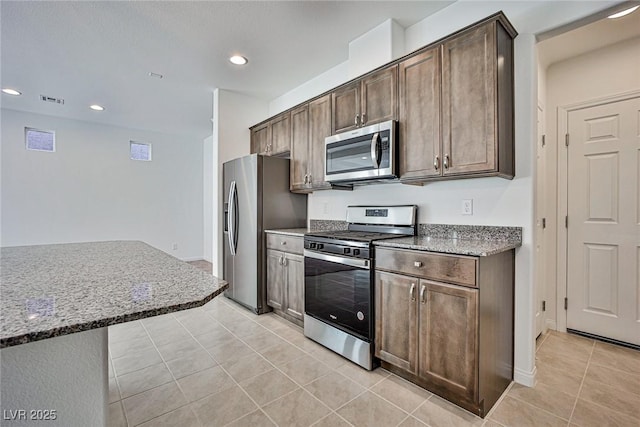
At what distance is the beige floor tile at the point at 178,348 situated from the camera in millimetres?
2483

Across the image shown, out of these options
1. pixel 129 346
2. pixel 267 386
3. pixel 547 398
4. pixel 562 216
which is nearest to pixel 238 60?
pixel 129 346

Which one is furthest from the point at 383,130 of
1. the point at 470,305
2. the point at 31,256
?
the point at 31,256

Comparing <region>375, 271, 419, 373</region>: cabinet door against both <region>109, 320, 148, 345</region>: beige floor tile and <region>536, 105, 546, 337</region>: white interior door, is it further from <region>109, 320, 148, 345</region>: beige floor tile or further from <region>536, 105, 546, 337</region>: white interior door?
<region>109, 320, 148, 345</region>: beige floor tile

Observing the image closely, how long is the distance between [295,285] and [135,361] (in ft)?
4.68

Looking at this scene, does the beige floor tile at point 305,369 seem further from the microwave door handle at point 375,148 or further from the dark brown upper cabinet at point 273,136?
the dark brown upper cabinet at point 273,136

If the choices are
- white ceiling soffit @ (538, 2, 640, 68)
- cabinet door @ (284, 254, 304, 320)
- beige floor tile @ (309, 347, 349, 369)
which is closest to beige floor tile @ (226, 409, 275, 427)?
beige floor tile @ (309, 347, 349, 369)

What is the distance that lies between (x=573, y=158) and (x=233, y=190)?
349 centimetres

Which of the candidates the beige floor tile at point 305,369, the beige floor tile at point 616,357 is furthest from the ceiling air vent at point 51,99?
the beige floor tile at point 616,357

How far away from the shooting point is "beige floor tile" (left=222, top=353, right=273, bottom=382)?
2168 mm

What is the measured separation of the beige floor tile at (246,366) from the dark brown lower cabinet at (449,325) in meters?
0.86

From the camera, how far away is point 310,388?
2004 mm

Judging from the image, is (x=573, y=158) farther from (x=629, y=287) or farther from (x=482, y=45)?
(x=482, y=45)

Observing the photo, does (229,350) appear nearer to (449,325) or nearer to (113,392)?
(113,392)

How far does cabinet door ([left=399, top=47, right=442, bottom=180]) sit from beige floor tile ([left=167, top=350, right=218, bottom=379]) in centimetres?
207
